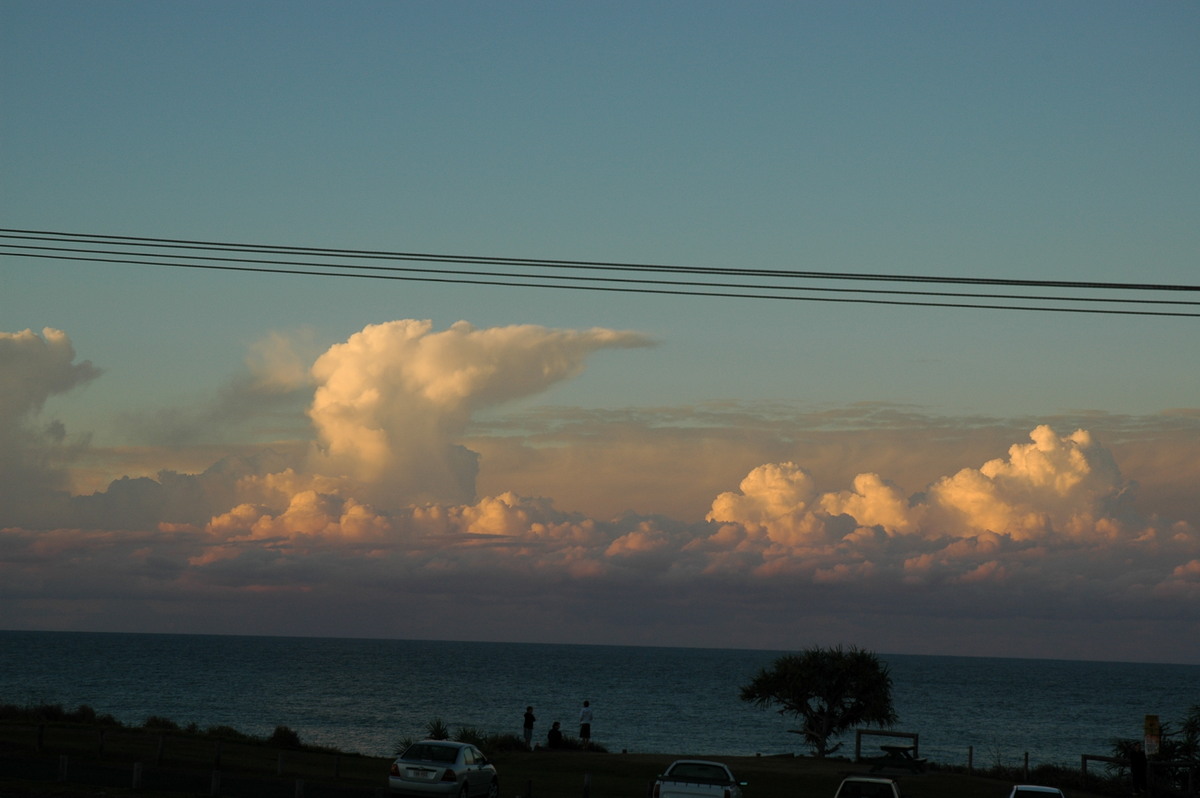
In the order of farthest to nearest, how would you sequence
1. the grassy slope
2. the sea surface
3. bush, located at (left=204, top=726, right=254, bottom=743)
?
the sea surface
bush, located at (left=204, top=726, right=254, bottom=743)
the grassy slope

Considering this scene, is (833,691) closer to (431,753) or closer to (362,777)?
(362,777)

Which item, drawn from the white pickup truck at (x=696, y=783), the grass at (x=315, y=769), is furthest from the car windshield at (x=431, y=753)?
the white pickup truck at (x=696, y=783)

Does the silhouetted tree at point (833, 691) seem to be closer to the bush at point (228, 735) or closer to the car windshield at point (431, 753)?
the bush at point (228, 735)

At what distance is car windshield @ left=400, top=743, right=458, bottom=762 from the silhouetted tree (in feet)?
76.6

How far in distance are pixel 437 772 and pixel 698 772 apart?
5.80 metres

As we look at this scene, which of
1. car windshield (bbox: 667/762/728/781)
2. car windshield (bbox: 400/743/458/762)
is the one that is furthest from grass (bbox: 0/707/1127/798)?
car windshield (bbox: 667/762/728/781)

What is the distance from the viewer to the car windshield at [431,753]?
26.1 m

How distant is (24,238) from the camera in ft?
68.6

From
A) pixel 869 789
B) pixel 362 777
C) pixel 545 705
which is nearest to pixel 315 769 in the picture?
pixel 362 777

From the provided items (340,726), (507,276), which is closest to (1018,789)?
(507,276)

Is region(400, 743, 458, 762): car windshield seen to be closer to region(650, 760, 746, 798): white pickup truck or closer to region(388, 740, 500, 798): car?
region(388, 740, 500, 798): car

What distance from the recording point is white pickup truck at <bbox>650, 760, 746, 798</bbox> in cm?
2478

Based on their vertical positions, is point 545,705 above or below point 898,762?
below

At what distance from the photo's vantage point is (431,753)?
2631 centimetres
